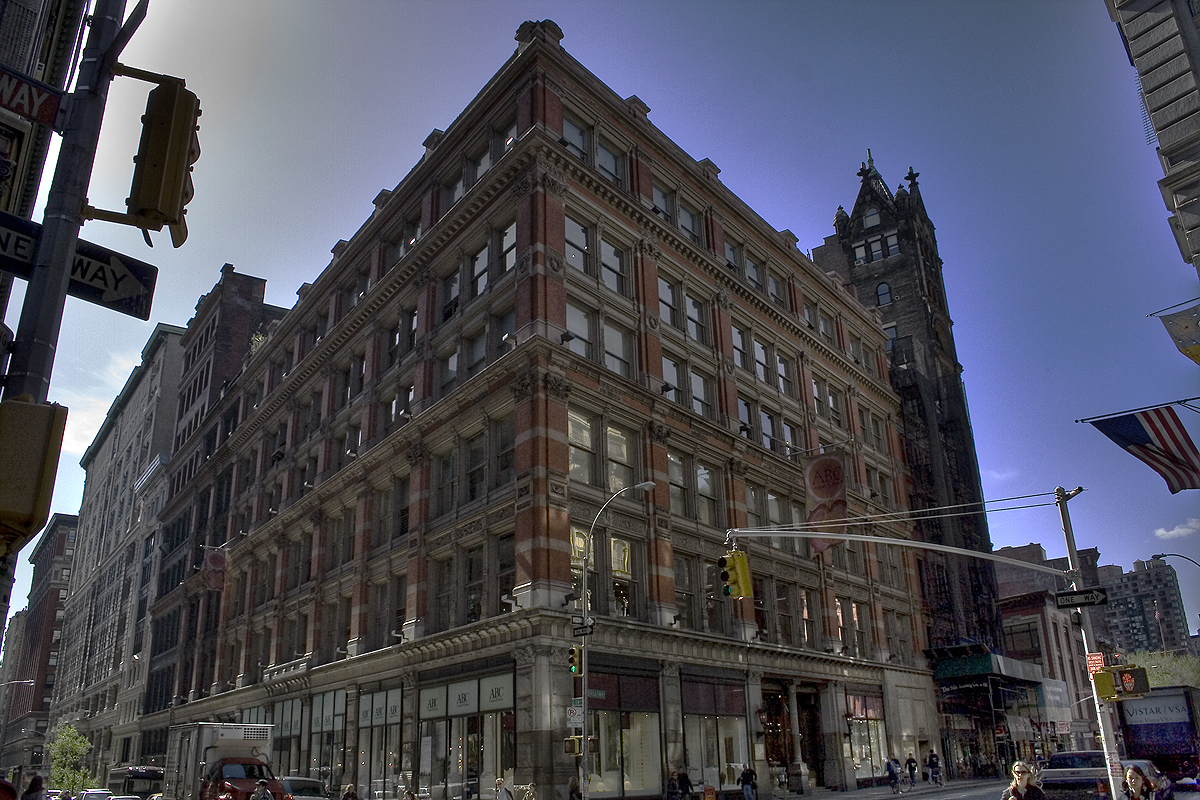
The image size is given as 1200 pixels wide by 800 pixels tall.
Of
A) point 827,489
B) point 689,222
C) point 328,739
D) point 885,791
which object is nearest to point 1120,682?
point 827,489

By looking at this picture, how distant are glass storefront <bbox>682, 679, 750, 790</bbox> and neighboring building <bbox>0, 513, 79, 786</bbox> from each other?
123m

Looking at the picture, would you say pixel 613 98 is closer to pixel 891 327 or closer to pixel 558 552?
pixel 558 552

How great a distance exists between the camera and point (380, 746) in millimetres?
35781

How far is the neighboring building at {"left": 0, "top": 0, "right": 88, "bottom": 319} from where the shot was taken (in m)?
10.6

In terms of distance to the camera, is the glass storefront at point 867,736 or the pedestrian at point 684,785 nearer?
the pedestrian at point 684,785

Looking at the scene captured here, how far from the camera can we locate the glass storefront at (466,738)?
1155 inches

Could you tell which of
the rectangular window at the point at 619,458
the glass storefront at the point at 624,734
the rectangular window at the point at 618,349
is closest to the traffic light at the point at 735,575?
the glass storefront at the point at 624,734

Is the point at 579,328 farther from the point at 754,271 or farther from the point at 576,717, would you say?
the point at 754,271

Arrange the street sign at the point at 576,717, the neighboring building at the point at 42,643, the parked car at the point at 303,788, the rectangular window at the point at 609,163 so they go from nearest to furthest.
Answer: the street sign at the point at 576,717 < the parked car at the point at 303,788 < the rectangular window at the point at 609,163 < the neighboring building at the point at 42,643

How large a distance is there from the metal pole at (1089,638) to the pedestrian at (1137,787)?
34 centimetres

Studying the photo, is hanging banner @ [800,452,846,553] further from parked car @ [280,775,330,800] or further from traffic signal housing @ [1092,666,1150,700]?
parked car @ [280,775,330,800]

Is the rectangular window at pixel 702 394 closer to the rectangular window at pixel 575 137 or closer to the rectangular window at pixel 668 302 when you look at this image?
the rectangular window at pixel 668 302

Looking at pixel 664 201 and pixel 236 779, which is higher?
pixel 664 201

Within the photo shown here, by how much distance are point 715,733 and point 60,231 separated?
1299 inches
